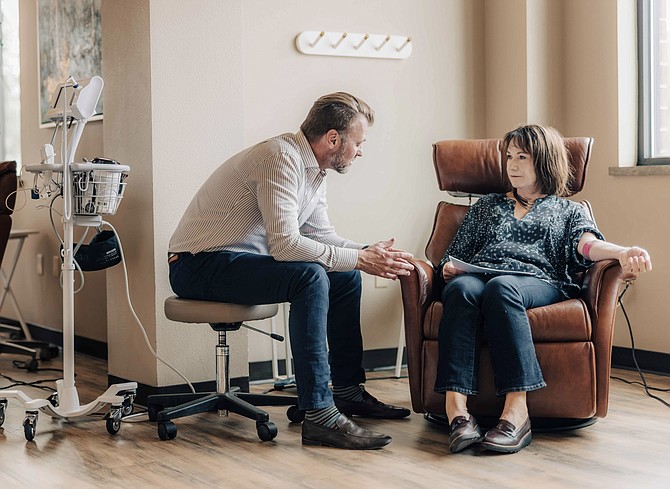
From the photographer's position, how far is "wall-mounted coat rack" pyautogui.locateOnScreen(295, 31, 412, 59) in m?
4.10

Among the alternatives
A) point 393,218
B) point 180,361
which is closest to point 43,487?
point 180,361

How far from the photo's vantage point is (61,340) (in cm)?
520

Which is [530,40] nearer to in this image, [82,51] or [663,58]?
[663,58]

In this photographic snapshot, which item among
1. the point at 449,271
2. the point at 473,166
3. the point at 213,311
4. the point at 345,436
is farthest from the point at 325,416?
the point at 473,166

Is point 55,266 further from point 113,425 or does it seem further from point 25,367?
point 113,425

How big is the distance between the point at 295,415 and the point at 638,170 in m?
1.89

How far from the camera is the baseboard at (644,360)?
13.3 ft

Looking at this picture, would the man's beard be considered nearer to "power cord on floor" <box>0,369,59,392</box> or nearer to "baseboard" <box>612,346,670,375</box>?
"power cord on floor" <box>0,369,59,392</box>

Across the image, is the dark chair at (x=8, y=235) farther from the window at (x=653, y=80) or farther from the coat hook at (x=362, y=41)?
the window at (x=653, y=80)

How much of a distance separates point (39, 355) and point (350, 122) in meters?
2.46

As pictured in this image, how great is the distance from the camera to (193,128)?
3621 millimetres

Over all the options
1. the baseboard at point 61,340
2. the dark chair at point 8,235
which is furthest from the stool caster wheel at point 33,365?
the baseboard at point 61,340

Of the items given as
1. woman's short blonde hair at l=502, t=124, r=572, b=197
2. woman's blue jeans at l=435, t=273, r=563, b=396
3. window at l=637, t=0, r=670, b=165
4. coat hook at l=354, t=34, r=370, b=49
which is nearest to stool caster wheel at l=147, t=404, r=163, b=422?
woman's blue jeans at l=435, t=273, r=563, b=396

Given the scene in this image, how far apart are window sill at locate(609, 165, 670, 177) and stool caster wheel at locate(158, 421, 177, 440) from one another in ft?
7.45
